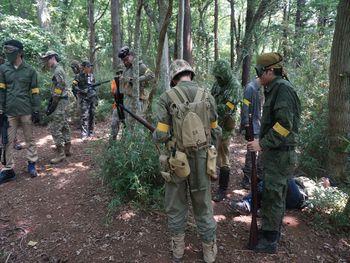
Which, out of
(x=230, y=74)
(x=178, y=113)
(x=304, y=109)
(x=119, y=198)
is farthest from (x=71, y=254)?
(x=304, y=109)

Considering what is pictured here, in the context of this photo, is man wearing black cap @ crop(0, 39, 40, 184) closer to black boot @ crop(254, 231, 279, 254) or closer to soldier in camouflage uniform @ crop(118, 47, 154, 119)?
soldier in camouflage uniform @ crop(118, 47, 154, 119)

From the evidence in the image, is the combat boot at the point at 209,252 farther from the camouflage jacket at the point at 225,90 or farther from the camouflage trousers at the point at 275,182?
the camouflage jacket at the point at 225,90

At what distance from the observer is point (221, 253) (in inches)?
152

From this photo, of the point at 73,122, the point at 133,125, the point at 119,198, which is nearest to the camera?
the point at 119,198

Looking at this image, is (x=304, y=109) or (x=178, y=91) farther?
(x=304, y=109)

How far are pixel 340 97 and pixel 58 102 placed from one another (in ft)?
19.2

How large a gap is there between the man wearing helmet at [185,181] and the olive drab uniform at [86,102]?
6.12 m

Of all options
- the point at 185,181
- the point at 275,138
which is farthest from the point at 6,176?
the point at 275,138

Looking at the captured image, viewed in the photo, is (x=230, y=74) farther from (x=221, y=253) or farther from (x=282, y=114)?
(x=221, y=253)

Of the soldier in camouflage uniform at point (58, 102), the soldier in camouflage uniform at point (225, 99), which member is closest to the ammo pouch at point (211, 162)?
the soldier in camouflage uniform at point (225, 99)

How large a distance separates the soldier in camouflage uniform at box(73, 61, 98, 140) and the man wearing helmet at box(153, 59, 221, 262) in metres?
6.12

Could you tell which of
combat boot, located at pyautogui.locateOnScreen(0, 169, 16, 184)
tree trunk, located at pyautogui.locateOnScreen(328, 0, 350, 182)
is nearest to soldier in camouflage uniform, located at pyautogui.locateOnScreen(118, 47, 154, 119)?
combat boot, located at pyautogui.locateOnScreen(0, 169, 16, 184)

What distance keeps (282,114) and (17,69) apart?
495 centimetres

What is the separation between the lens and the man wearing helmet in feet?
10.9
